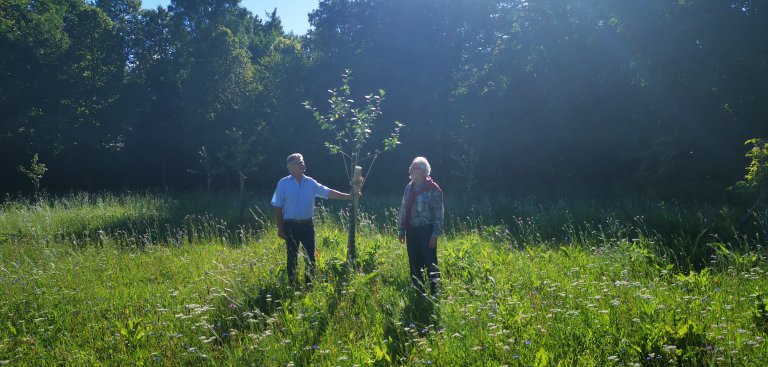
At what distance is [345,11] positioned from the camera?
25.9m

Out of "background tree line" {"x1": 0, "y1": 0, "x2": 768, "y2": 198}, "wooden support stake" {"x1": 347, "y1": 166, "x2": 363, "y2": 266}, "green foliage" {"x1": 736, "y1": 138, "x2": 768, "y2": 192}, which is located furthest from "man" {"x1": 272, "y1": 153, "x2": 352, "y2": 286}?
"background tree line" {"x1": 0, "y1": 0, "x2": 768, "y2": 198}

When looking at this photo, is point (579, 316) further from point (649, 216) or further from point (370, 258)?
point (649, 216)

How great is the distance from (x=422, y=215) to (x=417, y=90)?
1897 cm

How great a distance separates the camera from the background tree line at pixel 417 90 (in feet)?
61.8

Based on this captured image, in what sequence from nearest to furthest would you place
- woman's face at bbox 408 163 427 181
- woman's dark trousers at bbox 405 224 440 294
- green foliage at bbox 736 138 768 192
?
woman's face at bbox 408 163 427 181 → woman's dark trousers at bbox 405 224 440 294 → green foliage at bbox 736 138 768 192

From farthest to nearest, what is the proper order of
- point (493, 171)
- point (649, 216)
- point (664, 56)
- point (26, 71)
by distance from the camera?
point (26, 71)
point (493, 171)
point (664, 56)
point (649, 216)

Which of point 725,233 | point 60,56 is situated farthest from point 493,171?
point 60,56

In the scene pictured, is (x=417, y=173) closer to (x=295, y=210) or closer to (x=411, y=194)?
(x=411, y=194)

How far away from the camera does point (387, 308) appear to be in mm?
5680

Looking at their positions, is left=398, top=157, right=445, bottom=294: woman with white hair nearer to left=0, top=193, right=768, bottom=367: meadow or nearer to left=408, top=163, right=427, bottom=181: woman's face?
left=408, top=163, right=427, bottom=181: woman's face

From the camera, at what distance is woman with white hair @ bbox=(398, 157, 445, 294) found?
618 cm

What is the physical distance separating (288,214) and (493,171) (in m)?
18.3

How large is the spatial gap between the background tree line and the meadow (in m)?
7.94

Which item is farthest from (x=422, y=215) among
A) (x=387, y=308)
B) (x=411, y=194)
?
(x=387, y=308)
